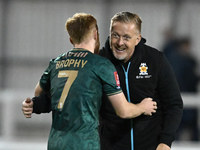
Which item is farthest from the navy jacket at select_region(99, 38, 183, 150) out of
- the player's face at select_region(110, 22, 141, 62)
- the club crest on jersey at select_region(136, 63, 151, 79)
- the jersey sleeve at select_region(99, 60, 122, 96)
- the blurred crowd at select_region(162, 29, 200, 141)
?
the blurred crowd at select_region(162, 29, 200, 141)

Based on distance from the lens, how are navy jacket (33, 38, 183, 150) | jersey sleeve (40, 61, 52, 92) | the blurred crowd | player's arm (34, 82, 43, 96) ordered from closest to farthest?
jersey sleeve (40, 61, 52, 92), player's arm (34, 82, 43, 96), navy jacket (33, 38, 183, 150), the blurred crowd

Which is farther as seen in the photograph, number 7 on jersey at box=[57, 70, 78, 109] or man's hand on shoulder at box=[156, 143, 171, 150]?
man's hand on shoulder at box=[156, 143, 171, 150]

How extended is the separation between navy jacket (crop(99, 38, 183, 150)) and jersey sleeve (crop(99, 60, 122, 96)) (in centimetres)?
48

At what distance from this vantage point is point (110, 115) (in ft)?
10.3

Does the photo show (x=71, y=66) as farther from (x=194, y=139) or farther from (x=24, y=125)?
(x=24, y=125)

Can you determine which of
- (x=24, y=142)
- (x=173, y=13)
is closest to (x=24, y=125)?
(x=24, y=142)

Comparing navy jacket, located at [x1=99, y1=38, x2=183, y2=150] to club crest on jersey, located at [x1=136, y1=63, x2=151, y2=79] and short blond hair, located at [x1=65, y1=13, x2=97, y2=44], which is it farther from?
short blond hair, located at [x1=65, y1=13, x2=97, y2=44]

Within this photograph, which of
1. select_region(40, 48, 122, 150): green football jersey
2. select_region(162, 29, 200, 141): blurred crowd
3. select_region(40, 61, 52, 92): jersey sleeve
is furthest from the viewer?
select_region(162, 29, 200, 141): blurred crowd

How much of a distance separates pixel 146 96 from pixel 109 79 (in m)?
0.63

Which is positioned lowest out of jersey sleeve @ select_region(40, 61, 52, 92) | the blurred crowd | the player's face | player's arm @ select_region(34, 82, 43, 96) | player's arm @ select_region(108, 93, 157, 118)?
the blurred crowd

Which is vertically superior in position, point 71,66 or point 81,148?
point 71,66

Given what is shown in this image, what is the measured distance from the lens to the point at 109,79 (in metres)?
2.56

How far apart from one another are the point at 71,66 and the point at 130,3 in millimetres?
5527

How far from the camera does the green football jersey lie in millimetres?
2541
